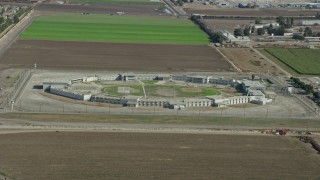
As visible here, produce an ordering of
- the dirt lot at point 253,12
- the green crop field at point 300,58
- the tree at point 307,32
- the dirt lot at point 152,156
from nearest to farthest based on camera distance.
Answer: the dirt lot at point 152,156 → the green crop field at point 300,58 → the tree at point 307,32 → the dirt lot at point 253,12

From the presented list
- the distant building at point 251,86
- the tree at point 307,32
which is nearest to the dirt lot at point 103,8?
the tree at point 307,32

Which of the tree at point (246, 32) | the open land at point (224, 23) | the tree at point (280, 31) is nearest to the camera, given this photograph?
the tree at point (246, 32)

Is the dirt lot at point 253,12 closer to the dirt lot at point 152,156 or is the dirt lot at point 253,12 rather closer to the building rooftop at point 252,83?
the building rooftop at point 252,83

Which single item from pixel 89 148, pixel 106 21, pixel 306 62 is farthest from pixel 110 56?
pixel 89 148

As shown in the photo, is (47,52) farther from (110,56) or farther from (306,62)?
(306,62)

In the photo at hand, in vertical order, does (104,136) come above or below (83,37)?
below

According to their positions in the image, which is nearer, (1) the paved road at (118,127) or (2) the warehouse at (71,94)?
(1) the paved road at (118,127)

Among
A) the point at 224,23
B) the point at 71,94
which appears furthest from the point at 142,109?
the point at 224,23
